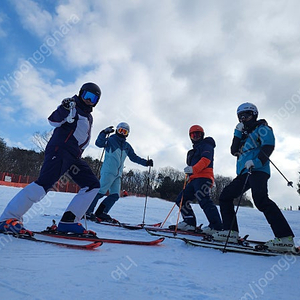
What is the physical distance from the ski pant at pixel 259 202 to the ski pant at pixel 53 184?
186 cm

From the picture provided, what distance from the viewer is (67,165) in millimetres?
3062

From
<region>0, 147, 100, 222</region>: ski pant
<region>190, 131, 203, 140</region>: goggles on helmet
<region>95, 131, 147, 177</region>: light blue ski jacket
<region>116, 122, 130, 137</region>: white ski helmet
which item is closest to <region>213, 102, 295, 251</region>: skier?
<region>190, 131, 203, 140</region>: goggles on helmet

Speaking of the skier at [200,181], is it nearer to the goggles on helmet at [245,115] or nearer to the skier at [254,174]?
the skier at [254,174]

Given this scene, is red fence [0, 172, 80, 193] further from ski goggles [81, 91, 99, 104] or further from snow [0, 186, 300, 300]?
snow [0, 186, 300, 300]

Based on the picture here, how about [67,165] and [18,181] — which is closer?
[67,165]

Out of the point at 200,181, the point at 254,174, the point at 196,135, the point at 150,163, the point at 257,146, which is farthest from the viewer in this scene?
the point at 150,163

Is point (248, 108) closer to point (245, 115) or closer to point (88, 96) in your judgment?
point (245, 115)

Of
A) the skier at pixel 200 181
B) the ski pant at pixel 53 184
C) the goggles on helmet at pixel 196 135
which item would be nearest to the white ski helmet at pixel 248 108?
the skier at pixel 200 181

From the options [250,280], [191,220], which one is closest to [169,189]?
[191,220]

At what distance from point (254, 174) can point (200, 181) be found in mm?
1516

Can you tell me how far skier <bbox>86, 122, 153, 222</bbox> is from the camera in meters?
5.45

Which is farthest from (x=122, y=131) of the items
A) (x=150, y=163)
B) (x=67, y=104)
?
(x=67, y=104)

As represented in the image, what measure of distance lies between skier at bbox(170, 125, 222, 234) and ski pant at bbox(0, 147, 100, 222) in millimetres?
1995

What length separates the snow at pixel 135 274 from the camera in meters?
1.34
